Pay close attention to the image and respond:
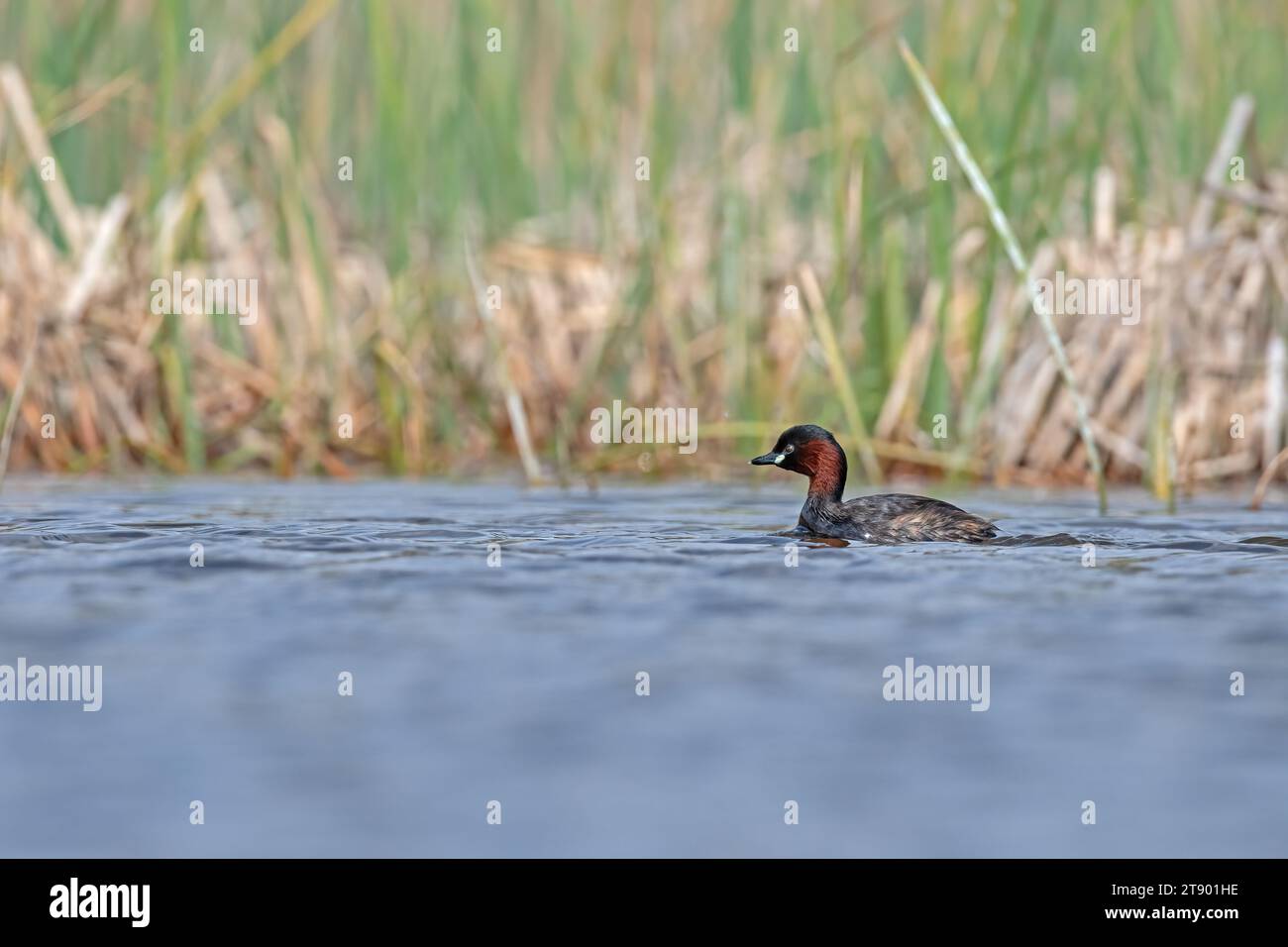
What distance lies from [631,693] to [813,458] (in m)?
4.33

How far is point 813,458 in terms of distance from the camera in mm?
9688

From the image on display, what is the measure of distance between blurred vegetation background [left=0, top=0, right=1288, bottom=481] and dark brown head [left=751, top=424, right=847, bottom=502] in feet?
2.45

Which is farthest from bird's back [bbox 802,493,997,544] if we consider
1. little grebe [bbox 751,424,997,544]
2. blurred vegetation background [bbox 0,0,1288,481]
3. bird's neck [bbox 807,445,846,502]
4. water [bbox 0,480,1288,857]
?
blurred vegetation background [bbox 0,0,1288,481]

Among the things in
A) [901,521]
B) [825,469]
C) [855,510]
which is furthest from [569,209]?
[901,521]

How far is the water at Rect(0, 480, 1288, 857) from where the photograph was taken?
4.30 metres

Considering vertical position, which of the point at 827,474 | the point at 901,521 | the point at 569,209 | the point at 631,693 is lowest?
the point at 631,693


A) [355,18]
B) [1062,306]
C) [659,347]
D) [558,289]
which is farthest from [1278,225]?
[355,18]

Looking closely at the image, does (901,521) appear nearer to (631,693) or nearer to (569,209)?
(631,693)

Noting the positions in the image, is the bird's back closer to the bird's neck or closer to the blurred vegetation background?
the bird's neck

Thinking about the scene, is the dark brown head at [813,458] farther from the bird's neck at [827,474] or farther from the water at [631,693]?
the water at [631,693]

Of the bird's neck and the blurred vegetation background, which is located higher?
the blurred vegetation background

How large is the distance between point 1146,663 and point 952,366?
6080 millimetres
